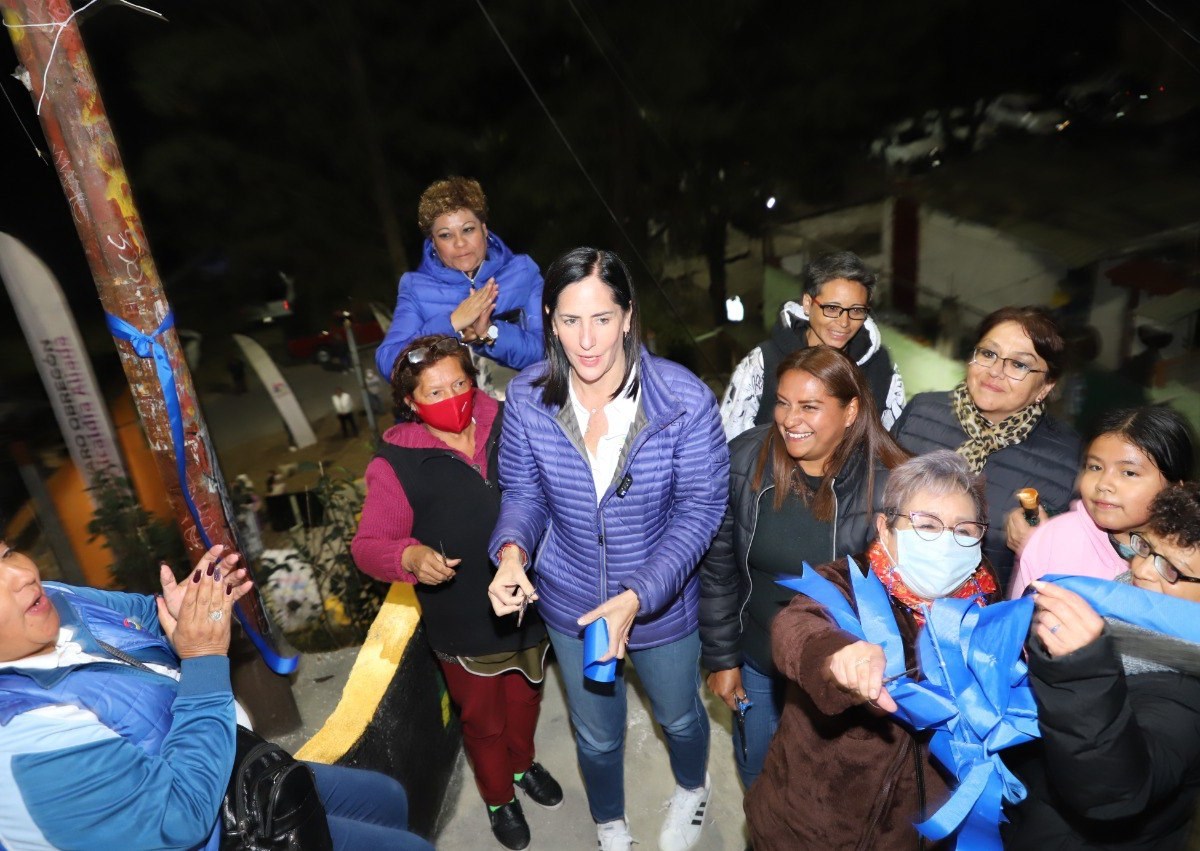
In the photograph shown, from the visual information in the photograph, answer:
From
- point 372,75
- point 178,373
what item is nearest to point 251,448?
point 372,75

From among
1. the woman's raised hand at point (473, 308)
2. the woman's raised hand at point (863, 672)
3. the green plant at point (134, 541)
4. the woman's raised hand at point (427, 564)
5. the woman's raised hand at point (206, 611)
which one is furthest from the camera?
the green plant at point (134, 541)

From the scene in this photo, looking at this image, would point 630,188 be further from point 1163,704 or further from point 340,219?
point 1163,704

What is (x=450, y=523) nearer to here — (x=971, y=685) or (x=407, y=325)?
(x=407, y=325)

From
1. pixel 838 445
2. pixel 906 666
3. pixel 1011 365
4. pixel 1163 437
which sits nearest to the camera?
pixel 906 666

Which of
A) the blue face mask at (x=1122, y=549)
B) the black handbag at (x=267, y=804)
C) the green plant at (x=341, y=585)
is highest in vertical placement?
the blue face mask at (x=1122, y=549)

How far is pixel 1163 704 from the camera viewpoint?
153 centimetres

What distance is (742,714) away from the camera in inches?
105

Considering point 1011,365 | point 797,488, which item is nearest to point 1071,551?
point 1011,365

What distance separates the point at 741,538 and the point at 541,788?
149cm

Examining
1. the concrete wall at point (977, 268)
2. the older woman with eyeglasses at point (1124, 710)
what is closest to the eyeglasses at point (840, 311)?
the older woman with eyeglasses at point (1124, 710)

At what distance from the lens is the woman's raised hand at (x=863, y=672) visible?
5.15 ft

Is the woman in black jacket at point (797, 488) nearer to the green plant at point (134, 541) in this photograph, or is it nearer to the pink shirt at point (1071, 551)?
the pink shirt at point (1071, 551)

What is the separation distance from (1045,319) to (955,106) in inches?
214

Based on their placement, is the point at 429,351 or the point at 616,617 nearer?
the point at 616,617
